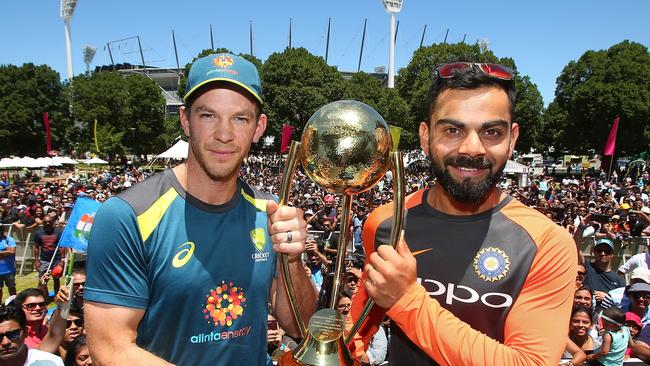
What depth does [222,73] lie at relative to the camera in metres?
2.06

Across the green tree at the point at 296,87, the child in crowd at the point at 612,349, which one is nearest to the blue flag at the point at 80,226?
the child in crowd at the point at 612,349

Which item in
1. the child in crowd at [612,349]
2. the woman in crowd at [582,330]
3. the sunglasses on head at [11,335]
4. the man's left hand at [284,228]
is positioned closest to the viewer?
the man's left hand at [284,228]

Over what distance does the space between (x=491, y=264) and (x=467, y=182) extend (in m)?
0.39

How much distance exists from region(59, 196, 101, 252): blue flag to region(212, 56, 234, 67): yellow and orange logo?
338cm

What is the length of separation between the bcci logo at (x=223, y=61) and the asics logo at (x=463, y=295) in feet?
4.48

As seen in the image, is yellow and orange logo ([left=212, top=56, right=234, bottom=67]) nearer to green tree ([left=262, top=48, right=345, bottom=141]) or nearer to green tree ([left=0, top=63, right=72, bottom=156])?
green tree ([left=262, top=48, right=345, bottom=141])

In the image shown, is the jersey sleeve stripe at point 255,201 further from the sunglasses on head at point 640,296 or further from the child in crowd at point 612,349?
the sunglasses on head at point 640,296

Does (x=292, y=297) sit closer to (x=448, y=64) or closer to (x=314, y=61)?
(x=448, y=64)

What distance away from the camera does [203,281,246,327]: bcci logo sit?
2080 millimetres

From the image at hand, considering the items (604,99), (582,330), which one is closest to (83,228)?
(582,330)

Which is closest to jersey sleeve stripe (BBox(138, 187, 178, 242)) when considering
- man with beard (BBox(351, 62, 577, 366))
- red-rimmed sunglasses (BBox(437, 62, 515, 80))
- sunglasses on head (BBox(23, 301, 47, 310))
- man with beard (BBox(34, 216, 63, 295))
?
man with beard (BBox(351, 62, 577, 366))

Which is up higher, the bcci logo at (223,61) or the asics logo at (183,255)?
the bcci logo at (223,61)

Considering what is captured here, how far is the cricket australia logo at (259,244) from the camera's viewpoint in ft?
7.41

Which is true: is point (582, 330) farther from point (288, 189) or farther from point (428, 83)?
point (428, 83)
